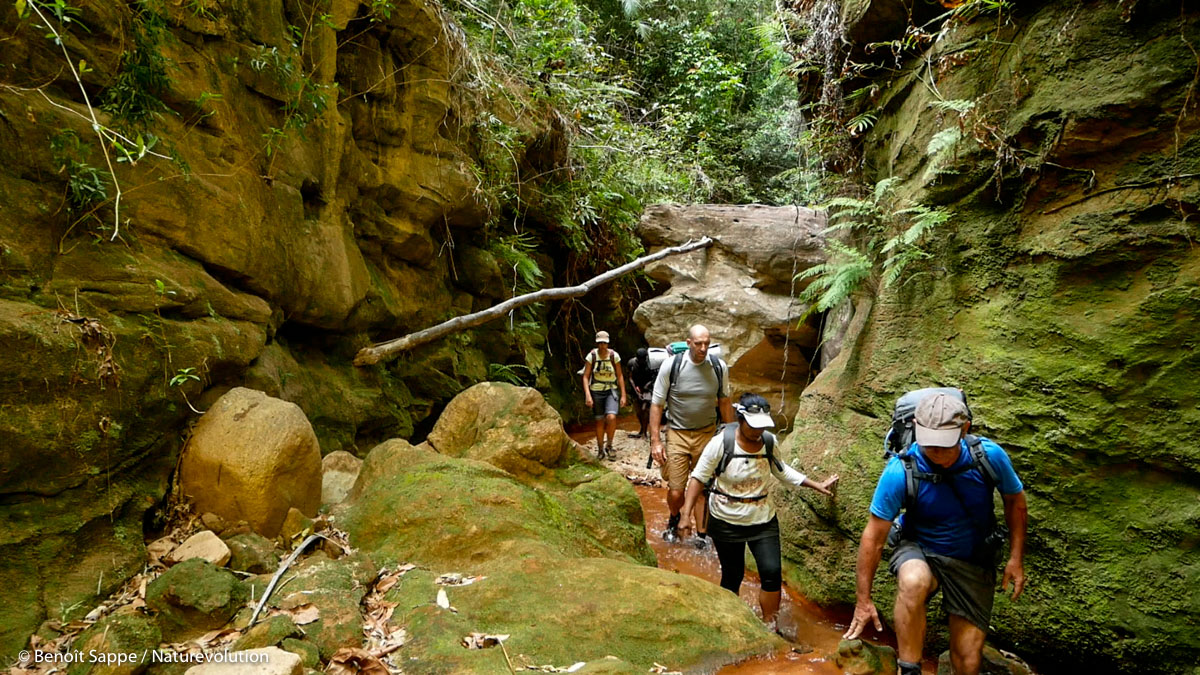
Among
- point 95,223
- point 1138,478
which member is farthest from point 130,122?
point 1138,478

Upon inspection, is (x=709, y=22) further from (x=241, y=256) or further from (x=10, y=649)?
(x=10, y=649)

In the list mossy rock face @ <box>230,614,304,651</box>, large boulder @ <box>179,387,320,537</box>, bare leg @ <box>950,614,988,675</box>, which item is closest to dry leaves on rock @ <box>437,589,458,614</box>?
mossy rock face @ <box>230,614,304,651</box>

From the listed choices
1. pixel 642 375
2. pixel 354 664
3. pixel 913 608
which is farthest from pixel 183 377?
pixel 642 375

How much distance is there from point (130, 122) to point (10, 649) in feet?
9.91

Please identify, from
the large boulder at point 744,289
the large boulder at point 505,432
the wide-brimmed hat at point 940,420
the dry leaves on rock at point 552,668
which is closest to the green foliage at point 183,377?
the large boulder at point 505,432

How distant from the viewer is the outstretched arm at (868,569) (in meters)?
3.49

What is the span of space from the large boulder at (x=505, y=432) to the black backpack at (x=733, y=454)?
1705mm

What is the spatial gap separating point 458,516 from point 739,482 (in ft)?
7.10

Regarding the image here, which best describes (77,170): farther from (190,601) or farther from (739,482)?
(739,482)

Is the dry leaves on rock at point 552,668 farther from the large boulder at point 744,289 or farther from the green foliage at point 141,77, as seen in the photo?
the large boulder at point 744,289

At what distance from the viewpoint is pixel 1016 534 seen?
3.50m

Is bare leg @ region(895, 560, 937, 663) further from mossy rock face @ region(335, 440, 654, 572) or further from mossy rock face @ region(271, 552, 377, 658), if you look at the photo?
mossy rock face @ region(271, 552, 377, 658)

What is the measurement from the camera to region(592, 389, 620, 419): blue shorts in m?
9.65

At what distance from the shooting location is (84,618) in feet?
9.96
